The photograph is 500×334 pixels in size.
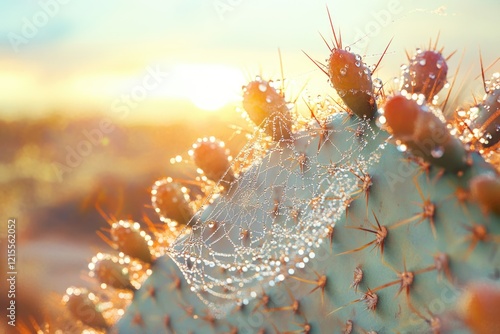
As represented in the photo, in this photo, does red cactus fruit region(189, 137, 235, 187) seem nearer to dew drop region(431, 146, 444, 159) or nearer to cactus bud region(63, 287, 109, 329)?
cactus bud region(63, 287, 109, 329)

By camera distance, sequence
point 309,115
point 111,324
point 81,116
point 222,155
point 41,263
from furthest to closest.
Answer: point 81,116 → point 41,263 → point 111,324 → point 222,155 → point 309,115

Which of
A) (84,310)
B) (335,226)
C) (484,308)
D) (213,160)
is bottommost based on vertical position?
(484,308)

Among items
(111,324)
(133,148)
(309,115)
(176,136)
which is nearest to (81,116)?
(133,148)

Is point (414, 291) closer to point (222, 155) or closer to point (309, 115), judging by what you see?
point (309, 115)

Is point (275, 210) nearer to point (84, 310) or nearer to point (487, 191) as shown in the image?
point (487, 191)


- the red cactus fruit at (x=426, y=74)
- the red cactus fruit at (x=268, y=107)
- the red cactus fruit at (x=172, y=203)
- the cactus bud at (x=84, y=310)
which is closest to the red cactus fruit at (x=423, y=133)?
the red cactus fruit at (x=426, y=74)

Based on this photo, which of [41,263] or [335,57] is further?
[41,263]

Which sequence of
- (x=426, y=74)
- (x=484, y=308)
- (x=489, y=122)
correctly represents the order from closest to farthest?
(x=484, y=308), (x=489, y=122), (x=426, y=74)

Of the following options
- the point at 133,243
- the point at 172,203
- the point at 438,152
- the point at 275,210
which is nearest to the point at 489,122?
the point at 438,152
